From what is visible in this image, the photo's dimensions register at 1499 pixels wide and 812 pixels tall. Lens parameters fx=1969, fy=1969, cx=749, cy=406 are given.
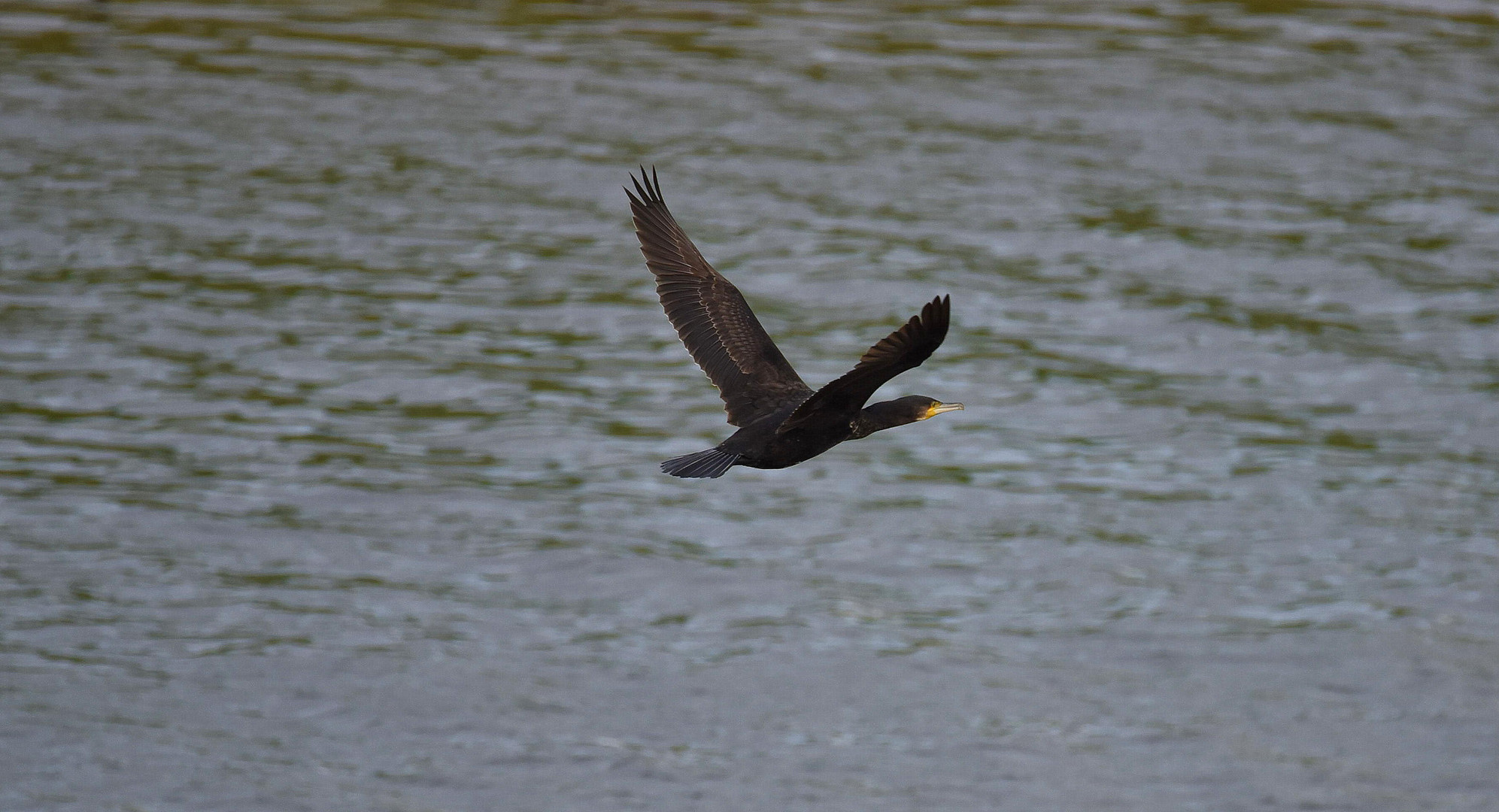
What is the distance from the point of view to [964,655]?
15023 millimetres

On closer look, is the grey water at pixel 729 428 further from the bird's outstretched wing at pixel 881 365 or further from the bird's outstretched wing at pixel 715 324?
the bird's outstretched wing at pixel 881 365

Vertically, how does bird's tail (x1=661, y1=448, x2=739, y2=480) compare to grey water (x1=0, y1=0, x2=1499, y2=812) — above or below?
above

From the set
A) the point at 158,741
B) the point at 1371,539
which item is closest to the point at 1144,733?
the point at 1371,539

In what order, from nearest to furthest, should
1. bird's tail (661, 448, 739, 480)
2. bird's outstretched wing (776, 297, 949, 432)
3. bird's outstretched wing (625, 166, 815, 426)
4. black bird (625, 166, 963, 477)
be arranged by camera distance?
bird's outstretched wing (776, 297, 949, 432) < black bird (625, 166, 963, 477) < bird's tail (661, 448, 739, 480) < bird's outstretched wing (625, 166, 815, 426)

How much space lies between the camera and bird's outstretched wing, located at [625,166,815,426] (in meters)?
9.58

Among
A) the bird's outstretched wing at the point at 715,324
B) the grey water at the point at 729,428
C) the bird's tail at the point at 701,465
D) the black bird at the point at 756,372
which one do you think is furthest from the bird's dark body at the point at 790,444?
the grey water at the point at 729,428

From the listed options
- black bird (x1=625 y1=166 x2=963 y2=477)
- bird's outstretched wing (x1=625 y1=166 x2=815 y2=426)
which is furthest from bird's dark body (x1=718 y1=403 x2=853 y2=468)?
bird's outstretched wing (x1=625 y1=166 x2=815 y2=426)

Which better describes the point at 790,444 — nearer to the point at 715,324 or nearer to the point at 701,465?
the point at 701,465

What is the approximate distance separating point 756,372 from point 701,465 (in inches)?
60.5

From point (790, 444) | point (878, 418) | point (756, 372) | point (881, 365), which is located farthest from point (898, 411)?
point (756, 372)

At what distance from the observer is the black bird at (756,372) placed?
25.6 feet

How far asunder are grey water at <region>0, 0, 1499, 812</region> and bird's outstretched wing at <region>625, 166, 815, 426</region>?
14.7ft

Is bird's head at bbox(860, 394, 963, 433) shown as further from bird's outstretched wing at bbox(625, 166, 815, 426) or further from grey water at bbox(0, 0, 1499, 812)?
grey water at bbox(0, 0, 1499, 812)

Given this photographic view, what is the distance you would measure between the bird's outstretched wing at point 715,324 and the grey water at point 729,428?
449 centimetres
